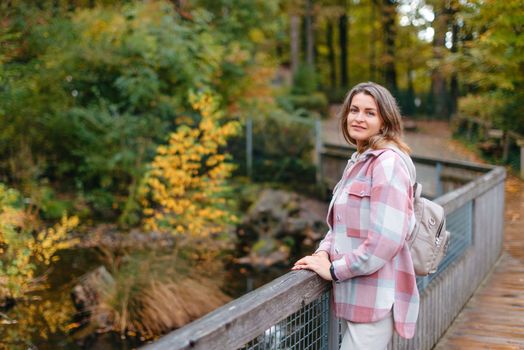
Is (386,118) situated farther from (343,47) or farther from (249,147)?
(343,47)

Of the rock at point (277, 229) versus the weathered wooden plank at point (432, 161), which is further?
the rock at point (277, 229)

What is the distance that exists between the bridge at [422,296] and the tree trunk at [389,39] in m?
20.0

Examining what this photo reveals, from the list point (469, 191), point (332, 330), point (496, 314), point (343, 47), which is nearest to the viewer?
point (332, 330)

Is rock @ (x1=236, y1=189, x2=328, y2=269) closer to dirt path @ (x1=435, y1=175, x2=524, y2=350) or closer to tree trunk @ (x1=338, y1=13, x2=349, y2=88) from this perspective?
dirt path @ (x1=435, y1=175, x2=524, y2=350)

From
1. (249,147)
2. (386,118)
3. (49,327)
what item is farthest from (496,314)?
(249,147)

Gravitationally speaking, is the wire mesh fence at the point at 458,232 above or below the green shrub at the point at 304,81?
below

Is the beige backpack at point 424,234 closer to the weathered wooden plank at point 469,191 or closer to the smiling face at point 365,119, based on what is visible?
the smiling face at point 365,119

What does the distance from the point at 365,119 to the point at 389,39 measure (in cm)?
3040

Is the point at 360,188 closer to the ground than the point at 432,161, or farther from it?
farther from it

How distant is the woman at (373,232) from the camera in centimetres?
248

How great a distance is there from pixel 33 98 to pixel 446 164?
29.0 feet

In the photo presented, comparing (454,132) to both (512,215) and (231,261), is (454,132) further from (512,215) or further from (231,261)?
(231,261)

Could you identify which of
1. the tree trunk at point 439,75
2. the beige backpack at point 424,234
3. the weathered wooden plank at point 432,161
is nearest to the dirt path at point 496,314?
the weathered wooden plank at point 432,161

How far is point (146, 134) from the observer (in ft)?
46.9
